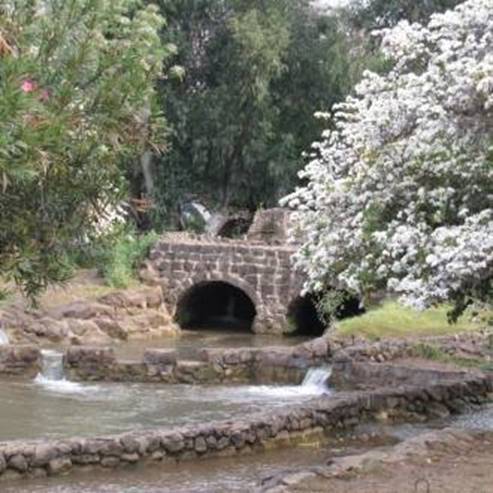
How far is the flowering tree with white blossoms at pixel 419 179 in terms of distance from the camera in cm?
1032

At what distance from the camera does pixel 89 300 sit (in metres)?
27.8

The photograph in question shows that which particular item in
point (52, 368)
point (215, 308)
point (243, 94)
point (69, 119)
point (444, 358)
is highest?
point (243, 94)

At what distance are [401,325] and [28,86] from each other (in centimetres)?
1875

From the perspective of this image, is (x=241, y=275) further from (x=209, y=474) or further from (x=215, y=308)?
(x=209, y=474)

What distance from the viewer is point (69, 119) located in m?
4.64

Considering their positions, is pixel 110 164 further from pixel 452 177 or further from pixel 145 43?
pixel 452 177

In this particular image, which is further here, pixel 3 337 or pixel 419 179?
pixel 3 337

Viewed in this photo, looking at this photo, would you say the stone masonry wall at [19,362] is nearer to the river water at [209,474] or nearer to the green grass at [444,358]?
the green grass at [444,358]

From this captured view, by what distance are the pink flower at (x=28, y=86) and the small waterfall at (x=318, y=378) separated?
49.4ft

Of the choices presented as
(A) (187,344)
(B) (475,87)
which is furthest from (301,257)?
(A) (187,344)

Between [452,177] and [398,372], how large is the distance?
7110 millimetres

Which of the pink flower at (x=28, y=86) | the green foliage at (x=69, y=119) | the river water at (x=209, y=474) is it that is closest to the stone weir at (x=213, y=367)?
the river water at (x=209, y=474)

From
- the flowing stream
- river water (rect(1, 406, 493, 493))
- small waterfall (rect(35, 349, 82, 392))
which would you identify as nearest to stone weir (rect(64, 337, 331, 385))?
small waterfall (rect(35, 349, 82, 392))

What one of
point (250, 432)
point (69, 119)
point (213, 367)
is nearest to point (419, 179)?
point (250, 432)
